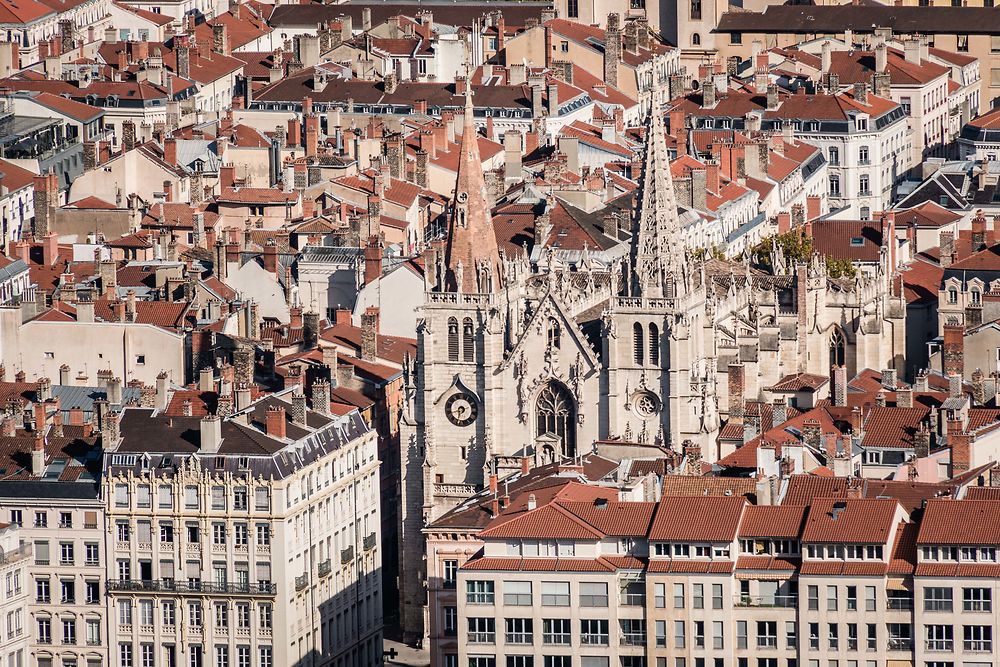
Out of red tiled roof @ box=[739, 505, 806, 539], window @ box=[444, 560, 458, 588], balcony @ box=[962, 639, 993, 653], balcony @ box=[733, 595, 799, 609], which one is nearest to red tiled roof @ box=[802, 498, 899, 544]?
red tiled roof @ box=[739, 505, 806, 539]

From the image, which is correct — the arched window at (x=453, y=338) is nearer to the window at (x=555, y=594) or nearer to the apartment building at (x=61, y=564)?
the apartment building at (x=61, y=564)

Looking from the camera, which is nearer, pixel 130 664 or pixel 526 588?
pixel 526 588

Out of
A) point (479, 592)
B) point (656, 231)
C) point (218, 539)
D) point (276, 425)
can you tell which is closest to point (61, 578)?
point (218, 539)

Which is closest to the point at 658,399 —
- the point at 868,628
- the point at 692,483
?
the point at 692,483

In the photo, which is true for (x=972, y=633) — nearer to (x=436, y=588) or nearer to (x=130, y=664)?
(x=436, y=588)

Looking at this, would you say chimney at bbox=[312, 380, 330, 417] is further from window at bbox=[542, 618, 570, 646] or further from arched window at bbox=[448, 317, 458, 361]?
window at bbox=[542, 618, 570, 646]

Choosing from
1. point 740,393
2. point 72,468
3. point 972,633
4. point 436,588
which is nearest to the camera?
point 972,633

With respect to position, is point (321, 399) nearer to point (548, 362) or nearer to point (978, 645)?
point (548, 362)

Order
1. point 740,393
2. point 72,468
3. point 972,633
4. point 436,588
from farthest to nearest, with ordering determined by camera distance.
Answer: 1. point 740,393
2. point 72,468
3. point 436,588
4. point 972,633
